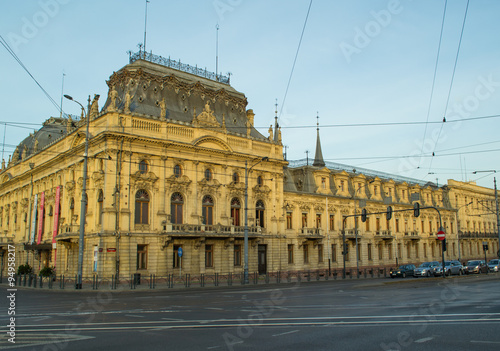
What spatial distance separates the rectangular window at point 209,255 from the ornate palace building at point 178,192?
97 millimetres

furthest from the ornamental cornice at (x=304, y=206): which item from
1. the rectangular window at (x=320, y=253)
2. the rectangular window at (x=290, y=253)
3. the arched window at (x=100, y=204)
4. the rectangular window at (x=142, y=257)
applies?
the arched window at (x=100, y=204)

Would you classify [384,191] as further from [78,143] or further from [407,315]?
[407,315]

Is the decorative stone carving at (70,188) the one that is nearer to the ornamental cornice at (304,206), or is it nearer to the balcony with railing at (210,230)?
the balcony with railing at (210,230)

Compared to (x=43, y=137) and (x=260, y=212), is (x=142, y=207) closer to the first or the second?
(x=260, y=212)

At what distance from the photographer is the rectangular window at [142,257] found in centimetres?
3820

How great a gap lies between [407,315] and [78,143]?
3731 centimetres

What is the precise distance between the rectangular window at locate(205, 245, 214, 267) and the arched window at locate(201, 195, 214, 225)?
238 cm

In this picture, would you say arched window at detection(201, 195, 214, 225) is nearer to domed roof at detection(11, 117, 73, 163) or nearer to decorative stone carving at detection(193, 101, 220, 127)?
decorative stone carving at detection(193, 101, 220, 127)

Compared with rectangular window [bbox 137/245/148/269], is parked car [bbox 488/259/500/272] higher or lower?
lower

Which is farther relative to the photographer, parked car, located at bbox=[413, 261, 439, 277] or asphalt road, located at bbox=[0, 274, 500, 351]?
parked car, located at bbox=[413, 261, 439, 277]

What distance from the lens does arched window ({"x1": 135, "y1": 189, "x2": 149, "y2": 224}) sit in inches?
1532

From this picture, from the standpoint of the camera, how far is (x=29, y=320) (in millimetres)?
14469

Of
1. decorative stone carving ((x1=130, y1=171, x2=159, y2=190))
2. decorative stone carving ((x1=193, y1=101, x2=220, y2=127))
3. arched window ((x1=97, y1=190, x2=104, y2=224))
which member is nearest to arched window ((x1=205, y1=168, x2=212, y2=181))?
decorative stone carving ((x1=193, y1=101, x2=220, y2=127))

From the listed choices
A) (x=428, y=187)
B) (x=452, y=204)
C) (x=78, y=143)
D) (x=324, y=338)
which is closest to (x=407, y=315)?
(x=324, y=338)
